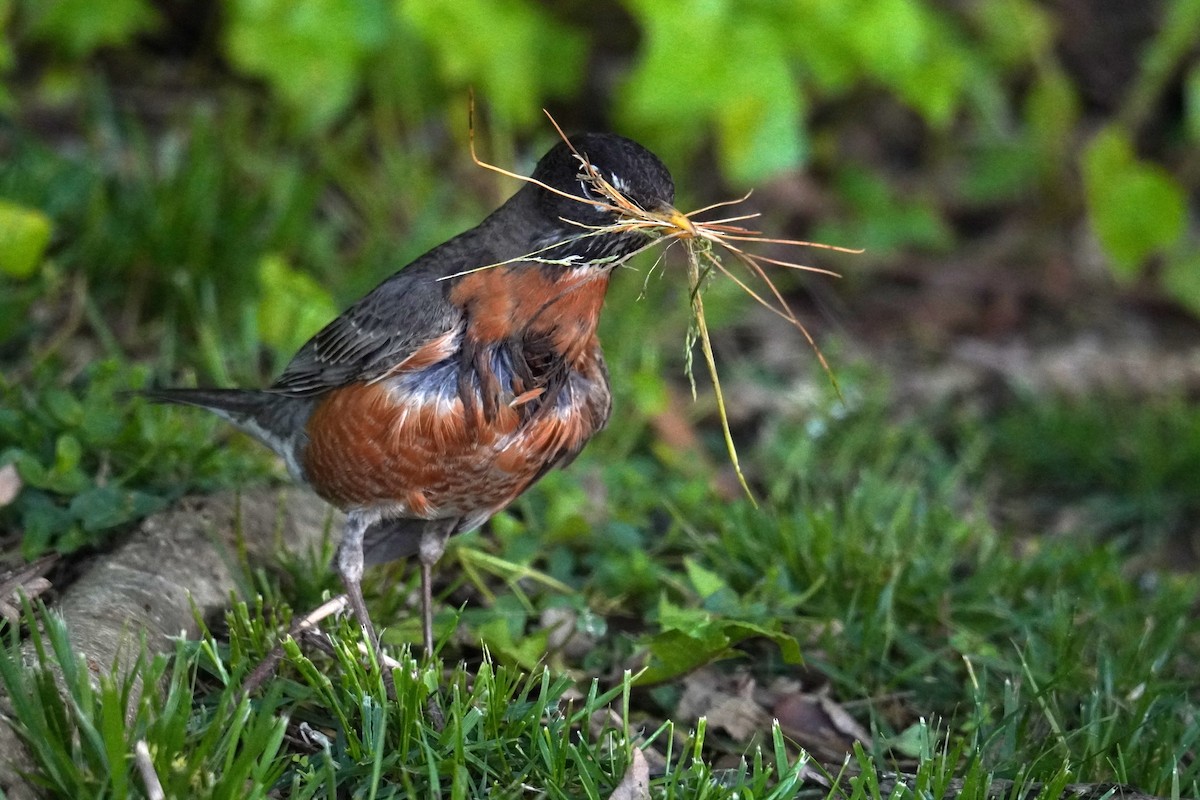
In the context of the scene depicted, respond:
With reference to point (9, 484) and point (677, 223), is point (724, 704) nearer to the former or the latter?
point (677, 223)

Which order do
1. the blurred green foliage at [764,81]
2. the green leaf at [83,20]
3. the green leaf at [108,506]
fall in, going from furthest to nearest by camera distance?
1. the green leaf at [83,20]
2. the blurred green foliage at [764,81]
3. the green leaf at [108,506]

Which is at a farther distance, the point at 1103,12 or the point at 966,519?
the point at 1103,12

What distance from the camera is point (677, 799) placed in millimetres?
2607

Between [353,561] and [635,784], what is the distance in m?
0.95

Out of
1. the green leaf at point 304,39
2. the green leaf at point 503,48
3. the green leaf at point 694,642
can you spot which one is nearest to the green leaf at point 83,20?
the green leaf at point 304,39

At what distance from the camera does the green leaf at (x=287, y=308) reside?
14.5 ft

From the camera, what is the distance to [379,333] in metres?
3.23

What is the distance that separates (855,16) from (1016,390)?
167cm

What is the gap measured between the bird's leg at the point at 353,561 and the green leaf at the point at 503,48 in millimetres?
2606

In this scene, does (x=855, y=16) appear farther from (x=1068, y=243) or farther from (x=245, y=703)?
(x=245, y=703)

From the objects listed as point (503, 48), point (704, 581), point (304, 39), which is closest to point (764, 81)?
point (503, 48)

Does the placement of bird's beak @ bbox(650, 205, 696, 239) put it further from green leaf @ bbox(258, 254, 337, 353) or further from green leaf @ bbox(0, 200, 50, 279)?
green leaf @ bbox(0, 200, 50, 279)

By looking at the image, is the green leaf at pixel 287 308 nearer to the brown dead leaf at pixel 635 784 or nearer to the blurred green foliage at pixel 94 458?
the blurred green foliage at pixel 94 458

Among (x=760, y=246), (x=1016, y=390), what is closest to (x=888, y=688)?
(x=1016, y=390)
